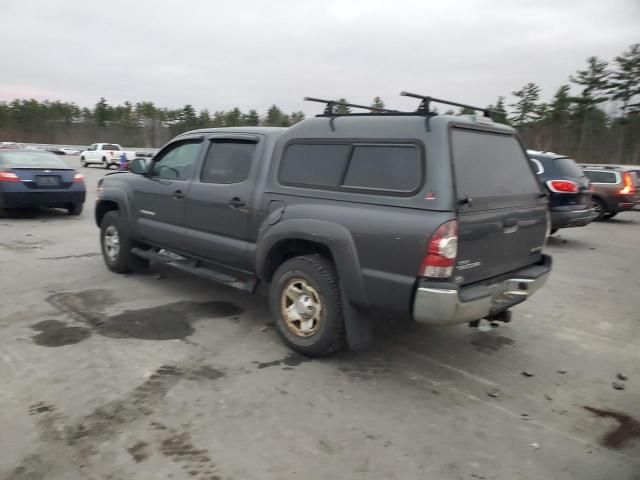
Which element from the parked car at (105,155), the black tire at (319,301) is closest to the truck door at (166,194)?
the black tire at (319,301)

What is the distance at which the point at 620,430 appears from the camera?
3225 millimetres

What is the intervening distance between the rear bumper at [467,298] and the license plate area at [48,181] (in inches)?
385

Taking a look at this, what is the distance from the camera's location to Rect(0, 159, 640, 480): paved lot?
9.13ft

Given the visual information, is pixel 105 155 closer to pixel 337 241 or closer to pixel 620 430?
pixel 337 241

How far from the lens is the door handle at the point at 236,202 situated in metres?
4.66

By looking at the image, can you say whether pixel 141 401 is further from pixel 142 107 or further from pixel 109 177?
pixel 142 107

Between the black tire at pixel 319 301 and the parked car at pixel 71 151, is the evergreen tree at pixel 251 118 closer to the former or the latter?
the parked car at pixel 71 151

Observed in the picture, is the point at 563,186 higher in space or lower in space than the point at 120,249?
higher

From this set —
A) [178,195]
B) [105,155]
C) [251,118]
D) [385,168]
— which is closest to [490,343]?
[385,168]

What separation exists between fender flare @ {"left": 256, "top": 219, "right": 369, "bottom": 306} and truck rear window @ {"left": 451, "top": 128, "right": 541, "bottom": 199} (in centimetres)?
88

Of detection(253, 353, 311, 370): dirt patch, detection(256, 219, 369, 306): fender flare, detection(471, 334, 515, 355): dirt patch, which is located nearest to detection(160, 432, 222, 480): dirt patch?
detection(253, 353, 311, 370): dirt patch

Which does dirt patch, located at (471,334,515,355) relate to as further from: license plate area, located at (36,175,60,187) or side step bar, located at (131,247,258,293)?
license plate area, located at (36,175,60,187)

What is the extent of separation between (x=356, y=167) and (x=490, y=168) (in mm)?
1068

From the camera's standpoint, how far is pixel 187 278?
648cm
